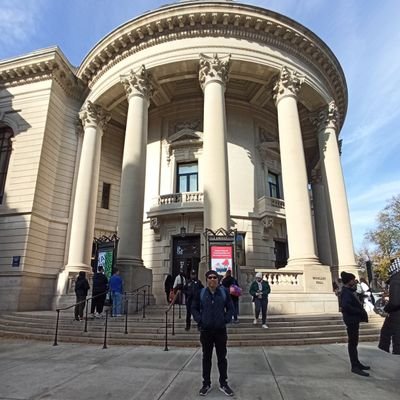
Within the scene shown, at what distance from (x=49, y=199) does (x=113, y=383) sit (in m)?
15.8

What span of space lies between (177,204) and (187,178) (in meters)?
2.50

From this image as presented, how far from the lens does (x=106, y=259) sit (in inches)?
538

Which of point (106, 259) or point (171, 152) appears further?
point (171, 152)

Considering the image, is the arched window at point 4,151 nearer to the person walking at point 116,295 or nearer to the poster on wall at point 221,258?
the person walking at point 116,295

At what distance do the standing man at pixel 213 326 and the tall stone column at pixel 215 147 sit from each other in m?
9.20

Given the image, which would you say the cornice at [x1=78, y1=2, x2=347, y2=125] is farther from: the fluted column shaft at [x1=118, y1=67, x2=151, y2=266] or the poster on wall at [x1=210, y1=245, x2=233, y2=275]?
the poster on wall at [x1=210, y1=245, x2=233, y2=275]

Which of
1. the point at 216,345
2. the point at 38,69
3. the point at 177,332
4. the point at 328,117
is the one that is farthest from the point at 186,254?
the point at 38,69

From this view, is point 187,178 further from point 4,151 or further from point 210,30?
point 4,151

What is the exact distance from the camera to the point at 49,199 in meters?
18.4

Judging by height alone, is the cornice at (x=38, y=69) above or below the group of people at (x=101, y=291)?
above

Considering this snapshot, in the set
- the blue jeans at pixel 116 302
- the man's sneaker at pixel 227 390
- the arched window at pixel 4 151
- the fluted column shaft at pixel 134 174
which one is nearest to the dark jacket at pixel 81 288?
the blue jeans at pixel 116 302

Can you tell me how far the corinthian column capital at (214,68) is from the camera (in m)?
16.6

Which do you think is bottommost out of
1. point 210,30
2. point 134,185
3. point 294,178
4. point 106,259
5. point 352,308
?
point 352,308

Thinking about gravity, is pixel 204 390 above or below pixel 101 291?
below
